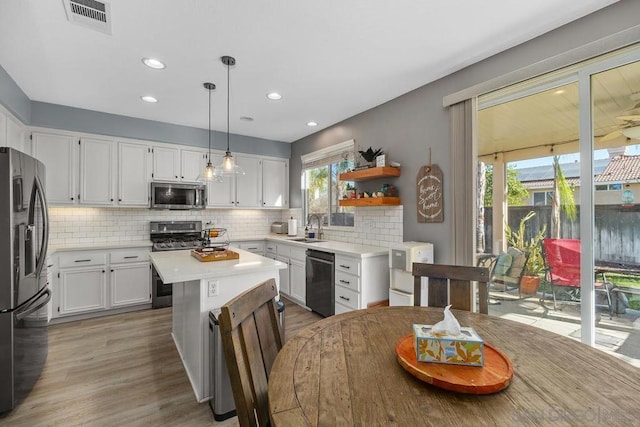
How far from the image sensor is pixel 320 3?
191 centimetres

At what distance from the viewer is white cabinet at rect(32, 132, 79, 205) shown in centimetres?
362

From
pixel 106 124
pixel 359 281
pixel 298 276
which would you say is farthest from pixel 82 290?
pixel 359 281

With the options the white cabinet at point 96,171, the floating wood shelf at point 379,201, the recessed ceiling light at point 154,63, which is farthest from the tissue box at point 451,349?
A: the white cabinet at point 96,171

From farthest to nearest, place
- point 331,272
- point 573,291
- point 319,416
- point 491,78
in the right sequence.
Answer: point 331,272 → point 491,78 → point 573,291 → point 319,416

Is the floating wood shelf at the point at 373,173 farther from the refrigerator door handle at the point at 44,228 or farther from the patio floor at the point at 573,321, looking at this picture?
the refrigerator door handle at the point at 44,228

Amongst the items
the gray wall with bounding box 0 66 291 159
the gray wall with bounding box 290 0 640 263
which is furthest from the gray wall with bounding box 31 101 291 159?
the gray wall with bounding box 290 0 640 263

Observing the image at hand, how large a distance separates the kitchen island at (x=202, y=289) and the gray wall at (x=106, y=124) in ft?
7.65

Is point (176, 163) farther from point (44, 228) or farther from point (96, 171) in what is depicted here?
point (44, 228)

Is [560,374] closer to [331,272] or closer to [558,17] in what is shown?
[558,17]

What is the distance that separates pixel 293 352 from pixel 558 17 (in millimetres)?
2650

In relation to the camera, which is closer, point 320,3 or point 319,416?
point 319,416

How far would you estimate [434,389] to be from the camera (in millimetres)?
893

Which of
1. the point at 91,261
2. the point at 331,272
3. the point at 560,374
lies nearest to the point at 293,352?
the point at 560,374

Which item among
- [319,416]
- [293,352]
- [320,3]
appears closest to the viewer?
[319,416]
